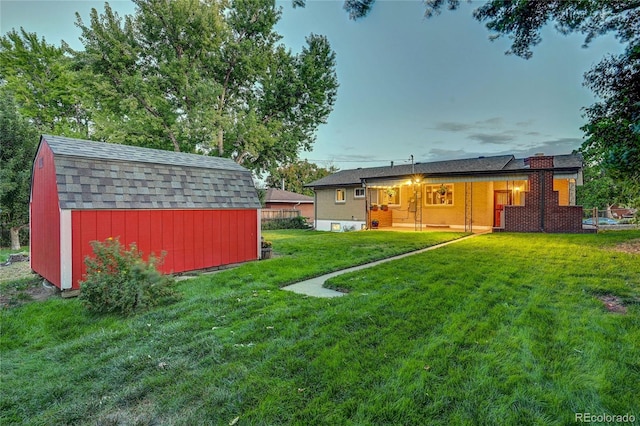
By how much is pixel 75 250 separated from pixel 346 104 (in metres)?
16.2

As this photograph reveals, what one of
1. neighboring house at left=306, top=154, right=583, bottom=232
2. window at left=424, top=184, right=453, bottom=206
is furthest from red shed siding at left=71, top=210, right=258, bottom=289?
window at left=424, top=184, right=453, bottom=206

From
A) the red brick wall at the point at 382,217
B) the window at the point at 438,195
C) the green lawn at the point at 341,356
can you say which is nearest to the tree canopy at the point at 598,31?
the green lawn at the point at 341,356

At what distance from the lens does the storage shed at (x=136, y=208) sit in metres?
5.55

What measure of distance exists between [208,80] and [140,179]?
1033cm

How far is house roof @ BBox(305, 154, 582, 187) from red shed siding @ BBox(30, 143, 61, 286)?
13.5 meters

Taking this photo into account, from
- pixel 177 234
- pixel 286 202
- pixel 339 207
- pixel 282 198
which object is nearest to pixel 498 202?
pixel 339 207

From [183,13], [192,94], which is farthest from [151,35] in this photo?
[192,94]

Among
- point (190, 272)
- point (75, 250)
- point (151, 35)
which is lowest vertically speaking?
point (190, 272)

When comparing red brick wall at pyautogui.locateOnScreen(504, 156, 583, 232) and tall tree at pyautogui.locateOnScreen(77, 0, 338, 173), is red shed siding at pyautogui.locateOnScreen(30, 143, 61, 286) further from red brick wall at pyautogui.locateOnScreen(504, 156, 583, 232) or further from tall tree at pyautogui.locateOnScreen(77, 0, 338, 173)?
red brick wall at pyautogui.locateOnScreen(504, 156, 583, 232)

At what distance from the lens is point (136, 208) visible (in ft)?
20.6

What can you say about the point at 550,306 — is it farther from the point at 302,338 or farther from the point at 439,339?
the point at 302,338

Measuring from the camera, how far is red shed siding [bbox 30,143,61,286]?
5.70 meters

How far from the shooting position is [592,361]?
263cm

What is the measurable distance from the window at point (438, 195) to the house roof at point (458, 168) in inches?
35.9
